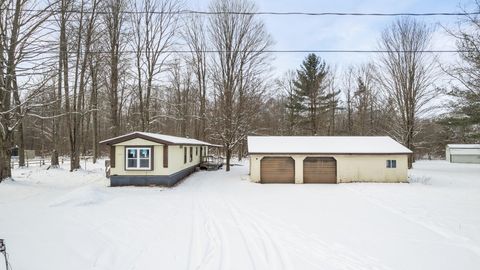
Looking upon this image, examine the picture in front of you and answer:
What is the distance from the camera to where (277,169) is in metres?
18.7

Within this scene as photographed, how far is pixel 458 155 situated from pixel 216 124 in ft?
106

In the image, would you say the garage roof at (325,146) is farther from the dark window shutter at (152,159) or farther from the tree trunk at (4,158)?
the tree trunk at (4,158)

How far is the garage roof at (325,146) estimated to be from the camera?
18484 mm

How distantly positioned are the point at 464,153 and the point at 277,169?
→ 32.2 metres

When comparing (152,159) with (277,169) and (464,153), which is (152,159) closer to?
(277,169)

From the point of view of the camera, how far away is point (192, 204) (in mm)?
11383

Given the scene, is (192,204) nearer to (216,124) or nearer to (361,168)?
(361,168)

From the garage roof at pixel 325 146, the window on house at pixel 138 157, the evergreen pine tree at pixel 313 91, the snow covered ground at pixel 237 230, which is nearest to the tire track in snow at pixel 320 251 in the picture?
the snow covered ground at pixel 237 230

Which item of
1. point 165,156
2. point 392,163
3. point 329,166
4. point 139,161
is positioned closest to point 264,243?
point 165,156

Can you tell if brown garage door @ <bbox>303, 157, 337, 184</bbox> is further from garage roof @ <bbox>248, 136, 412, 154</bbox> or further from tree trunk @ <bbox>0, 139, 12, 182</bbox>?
tree trunk @ <bbox>0, 139, 12, 182</bbox>

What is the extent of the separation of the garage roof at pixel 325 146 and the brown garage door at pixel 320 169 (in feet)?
2.04

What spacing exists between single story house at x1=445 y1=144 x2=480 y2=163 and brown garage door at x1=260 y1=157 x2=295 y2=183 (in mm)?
30885

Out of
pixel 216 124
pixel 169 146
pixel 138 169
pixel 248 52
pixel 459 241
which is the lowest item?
pixel 459 241

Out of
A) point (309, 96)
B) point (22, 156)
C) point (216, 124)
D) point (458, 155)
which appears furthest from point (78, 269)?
point (458, 155)
